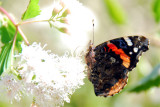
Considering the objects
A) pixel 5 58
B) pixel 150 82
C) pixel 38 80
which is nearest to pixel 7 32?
pixel 5 58

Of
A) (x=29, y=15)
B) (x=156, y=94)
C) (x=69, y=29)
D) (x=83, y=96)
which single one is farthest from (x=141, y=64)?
(x=29, y=15)

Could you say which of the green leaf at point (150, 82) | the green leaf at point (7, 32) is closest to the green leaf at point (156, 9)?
the green leaf at point (150, 82)

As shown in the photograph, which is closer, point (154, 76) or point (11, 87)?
Answer: point (11, 87)

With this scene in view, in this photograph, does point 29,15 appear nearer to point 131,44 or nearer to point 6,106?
point 131,44

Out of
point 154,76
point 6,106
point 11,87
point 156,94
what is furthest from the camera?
point 156,94

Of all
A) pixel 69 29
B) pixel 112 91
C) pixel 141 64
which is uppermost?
pixel 141 64

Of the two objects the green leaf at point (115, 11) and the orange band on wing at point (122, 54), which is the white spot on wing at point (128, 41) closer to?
the orange band on wing at point (122, 54)
